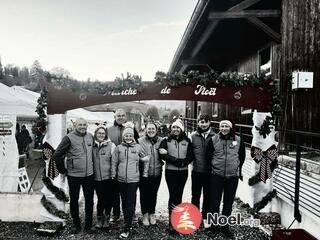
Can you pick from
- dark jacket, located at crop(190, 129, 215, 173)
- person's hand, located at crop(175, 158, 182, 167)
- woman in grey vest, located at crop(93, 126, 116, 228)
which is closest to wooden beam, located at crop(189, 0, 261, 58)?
dark jacket, located at crop(190, 129, 215, 173)

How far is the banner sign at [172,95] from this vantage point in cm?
538

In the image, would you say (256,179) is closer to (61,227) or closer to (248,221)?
(248,221)

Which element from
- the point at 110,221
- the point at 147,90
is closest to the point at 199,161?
the point at 147,90

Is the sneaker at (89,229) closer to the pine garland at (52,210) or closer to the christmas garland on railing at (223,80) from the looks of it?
the pine garland at (52,210)

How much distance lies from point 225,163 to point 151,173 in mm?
1126

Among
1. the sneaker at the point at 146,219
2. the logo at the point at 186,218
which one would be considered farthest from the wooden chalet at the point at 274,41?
the sneaker at the point at 146,219

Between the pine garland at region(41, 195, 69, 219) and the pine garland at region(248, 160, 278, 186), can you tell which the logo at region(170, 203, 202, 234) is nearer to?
the pine garland at region(248, 160, 278, 186)

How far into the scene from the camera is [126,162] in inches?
194

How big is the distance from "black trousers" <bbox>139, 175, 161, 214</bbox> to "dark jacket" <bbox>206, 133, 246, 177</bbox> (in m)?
0.95

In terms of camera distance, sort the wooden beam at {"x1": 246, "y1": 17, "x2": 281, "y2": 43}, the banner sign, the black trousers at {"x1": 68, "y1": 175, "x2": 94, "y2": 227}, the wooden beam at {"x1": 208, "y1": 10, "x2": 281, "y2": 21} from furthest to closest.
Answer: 1. the wooden beam at {"x1": 246, "y1": 17, "x2": 281, "y2": 43}
2. the wooden beam at {"x1": 208, "y1": 10, "x2": 281, "y2": 21}
3. the banner sign
4. the black trousers at {"x1": 68, "y1": 175, "x2": 94, "y2": 227}

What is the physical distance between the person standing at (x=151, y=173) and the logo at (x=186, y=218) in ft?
1.33

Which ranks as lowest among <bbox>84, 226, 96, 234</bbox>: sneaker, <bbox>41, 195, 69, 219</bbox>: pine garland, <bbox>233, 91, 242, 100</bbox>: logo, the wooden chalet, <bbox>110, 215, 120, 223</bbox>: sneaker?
<bbox>84, 226, 96, 234</bbox>: sneaker

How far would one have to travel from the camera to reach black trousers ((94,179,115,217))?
512 centimetres

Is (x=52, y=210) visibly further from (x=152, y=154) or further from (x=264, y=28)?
(x=264, y=28)
